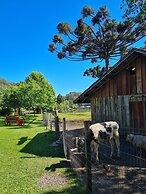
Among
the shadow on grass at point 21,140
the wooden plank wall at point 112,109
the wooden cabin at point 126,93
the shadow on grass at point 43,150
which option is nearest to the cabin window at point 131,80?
the wooden cabin at point 126,93

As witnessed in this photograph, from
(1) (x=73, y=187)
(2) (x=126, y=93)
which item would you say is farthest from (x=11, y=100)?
(1) (x=73, y=187)

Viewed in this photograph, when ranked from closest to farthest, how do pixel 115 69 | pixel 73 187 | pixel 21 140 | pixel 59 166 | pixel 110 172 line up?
pixel 73 187
pixel 110 172
pixel 59 166
pixel 115 69
pixel 21 140

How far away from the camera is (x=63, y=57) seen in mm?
31703

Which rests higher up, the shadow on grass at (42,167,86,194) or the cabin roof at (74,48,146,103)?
the cabin roof at (74,48,146,103)

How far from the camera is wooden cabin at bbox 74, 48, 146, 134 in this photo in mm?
12023

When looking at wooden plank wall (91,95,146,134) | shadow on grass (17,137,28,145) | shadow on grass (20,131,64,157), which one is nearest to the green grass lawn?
shadow on grass (20,131,64,157)

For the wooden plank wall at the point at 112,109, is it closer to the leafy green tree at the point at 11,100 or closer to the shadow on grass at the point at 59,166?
the shadow on grass at the point at 59,166

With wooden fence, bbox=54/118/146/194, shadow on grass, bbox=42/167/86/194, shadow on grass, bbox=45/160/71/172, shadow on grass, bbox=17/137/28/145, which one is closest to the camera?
wooden fence, bbox=54/118/146/194

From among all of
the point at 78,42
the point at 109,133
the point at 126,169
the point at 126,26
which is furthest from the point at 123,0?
the point at 78,42

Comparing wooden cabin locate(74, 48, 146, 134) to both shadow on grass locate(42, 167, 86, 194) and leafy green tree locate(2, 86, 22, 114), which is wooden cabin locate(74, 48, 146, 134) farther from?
leafy green tree locate(2, 86, 22, 114)

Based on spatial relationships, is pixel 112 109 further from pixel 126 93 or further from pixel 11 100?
pixel 11 100

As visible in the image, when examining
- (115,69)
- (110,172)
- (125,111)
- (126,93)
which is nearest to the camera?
(110,172)

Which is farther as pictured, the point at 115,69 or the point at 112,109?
the point at 112,109

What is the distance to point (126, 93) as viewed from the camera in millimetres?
12898
